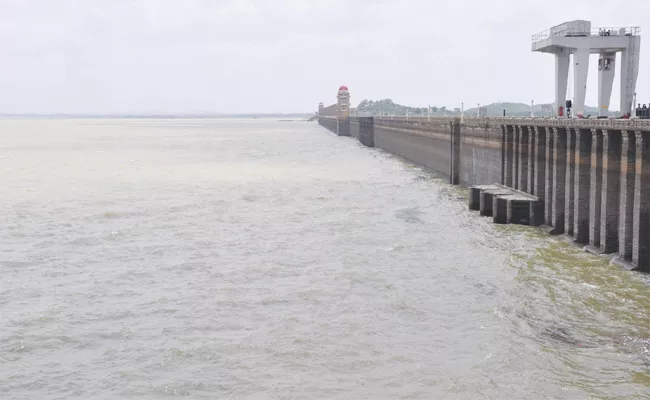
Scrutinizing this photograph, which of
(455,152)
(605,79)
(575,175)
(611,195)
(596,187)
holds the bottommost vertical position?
(455,152)

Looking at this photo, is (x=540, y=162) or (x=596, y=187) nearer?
(x=596, y=187)

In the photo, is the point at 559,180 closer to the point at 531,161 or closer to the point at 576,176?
the point at 576,176

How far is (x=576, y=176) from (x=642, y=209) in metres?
7.00

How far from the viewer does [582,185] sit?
32.4 m

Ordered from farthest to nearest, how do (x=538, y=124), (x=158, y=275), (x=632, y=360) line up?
(x=538, y=124) → (x=158, y=275) → (x=632, y=360)

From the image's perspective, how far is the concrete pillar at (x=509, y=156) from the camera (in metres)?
46.6

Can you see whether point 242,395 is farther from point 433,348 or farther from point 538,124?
point 538,124

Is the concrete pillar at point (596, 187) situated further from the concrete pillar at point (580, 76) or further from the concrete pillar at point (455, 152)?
the concrete pillar at point (455, 152)

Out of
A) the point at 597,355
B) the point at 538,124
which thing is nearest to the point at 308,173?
the point at 538,124

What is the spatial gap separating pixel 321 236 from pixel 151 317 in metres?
15.4

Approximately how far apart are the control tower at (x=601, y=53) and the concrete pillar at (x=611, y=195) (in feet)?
63.9

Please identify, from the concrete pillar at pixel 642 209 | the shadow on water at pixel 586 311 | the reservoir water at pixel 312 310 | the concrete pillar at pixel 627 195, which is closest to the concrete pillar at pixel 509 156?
the reservoir water at pixel 312 310

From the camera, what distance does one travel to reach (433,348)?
1998cm

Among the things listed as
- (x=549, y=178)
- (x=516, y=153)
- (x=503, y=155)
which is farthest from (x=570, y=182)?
(x=503, y=155)
